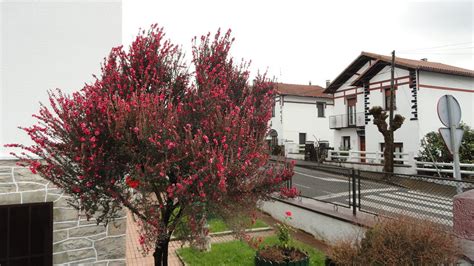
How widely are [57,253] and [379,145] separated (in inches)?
856

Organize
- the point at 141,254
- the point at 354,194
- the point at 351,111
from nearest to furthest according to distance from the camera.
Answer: the point at 141,254 < the point at 354,194 < the point at 351,111

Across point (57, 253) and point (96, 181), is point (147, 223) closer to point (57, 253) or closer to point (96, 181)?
point (96, 181)

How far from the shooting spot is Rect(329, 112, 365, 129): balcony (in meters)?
23.9

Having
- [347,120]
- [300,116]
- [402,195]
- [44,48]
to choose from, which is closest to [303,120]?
[300,116]

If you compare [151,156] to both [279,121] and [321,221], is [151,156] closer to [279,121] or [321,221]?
[321,221]

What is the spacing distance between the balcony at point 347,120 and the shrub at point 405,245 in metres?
20.7

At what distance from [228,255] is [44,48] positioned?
4999mm

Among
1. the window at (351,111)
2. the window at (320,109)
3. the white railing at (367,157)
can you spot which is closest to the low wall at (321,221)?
the white railing at (367,157)

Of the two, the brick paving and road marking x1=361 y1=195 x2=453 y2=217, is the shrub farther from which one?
the brick paving

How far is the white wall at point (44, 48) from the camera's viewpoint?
4.59 m

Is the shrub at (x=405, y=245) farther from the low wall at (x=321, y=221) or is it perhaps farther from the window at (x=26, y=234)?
the window at (x=26, y=234)

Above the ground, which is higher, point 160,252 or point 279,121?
point 279,121

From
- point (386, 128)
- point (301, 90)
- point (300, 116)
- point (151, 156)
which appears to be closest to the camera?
point (151, 156)

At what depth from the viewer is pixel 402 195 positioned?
249 inches
